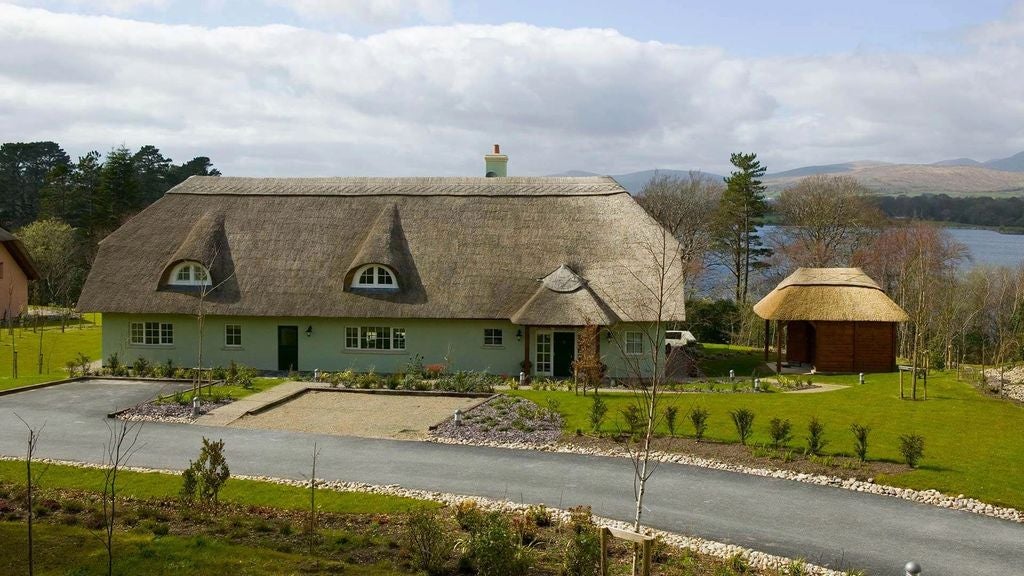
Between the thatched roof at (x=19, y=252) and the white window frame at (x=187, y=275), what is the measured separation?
67.6 ft

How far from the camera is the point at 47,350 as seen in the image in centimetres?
3325

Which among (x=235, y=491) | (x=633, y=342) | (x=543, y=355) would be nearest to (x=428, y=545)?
(x=235, y=491)

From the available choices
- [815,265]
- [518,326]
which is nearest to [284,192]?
[518,326]

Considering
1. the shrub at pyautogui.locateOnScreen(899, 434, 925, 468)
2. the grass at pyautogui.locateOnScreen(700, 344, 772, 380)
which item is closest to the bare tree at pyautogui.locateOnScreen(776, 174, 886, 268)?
the grass at pyautogui.locateOnScreen(700, 344, 772, 380)

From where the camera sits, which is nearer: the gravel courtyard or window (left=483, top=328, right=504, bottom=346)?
the gravel courtyard

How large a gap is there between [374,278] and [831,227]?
3385 centimetres

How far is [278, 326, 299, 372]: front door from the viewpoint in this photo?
29.0m

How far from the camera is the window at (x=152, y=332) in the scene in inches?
1156

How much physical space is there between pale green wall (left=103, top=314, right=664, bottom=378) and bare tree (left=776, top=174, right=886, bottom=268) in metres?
26.1

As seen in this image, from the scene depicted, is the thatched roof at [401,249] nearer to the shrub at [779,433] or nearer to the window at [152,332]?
the window at [152,332]

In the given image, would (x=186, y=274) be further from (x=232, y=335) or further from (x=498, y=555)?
(x=498, y=555)

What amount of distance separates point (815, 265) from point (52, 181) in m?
55.5

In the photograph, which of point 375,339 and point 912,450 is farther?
point 375,339

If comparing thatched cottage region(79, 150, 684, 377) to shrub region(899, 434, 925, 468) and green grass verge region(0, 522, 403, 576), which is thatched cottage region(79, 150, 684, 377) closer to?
shrub region(899, 434, 925, 468)
